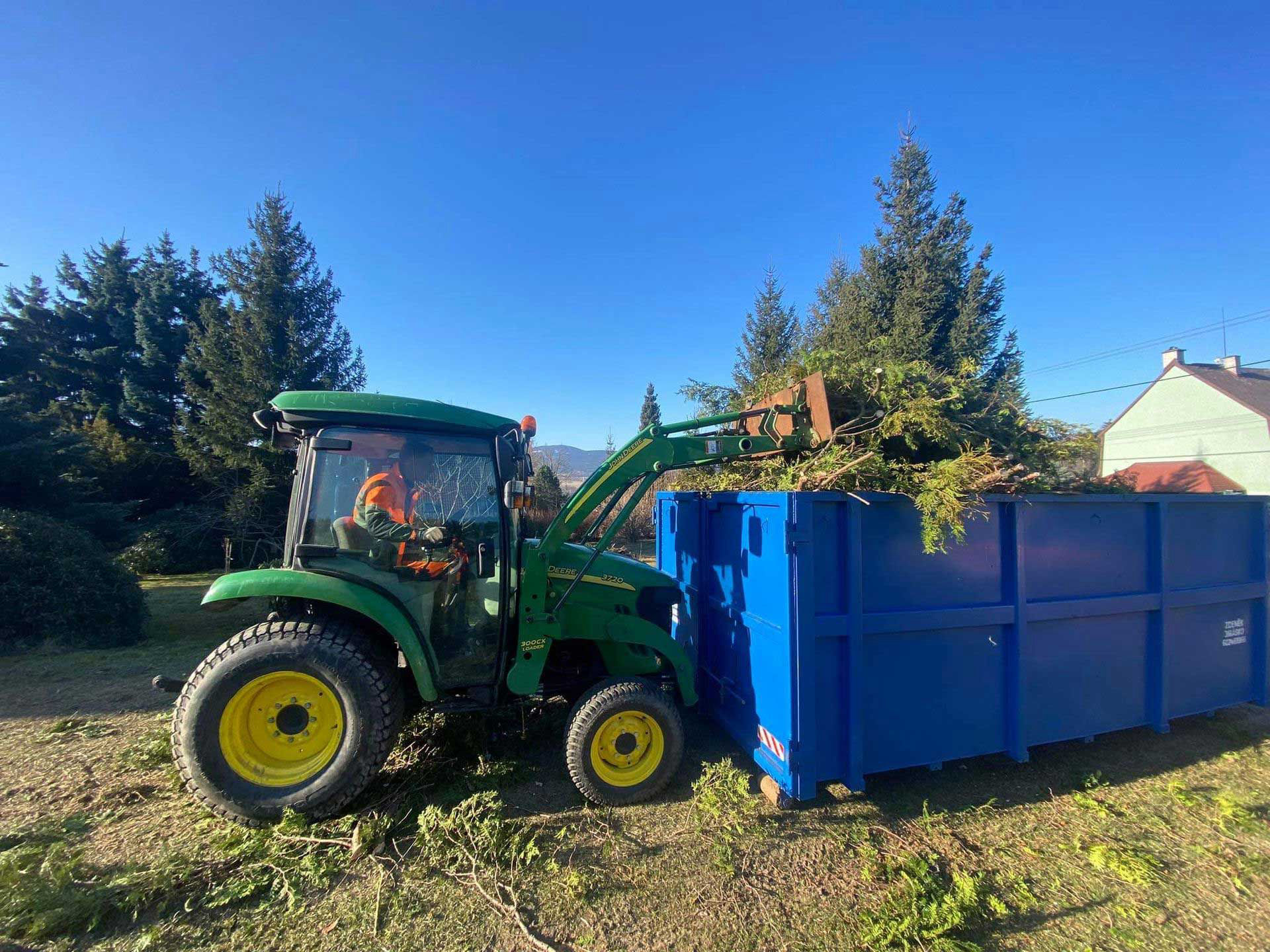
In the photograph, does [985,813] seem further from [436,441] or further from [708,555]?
[436,441]

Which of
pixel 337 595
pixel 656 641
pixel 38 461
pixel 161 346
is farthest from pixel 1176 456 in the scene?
pixel 161 346

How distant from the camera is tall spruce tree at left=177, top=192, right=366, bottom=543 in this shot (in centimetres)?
1170

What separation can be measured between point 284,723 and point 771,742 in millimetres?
2752

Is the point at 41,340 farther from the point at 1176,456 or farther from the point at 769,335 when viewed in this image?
the point at 1176,456

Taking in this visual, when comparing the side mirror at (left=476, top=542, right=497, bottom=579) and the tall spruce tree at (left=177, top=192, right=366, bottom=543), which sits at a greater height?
the tall spruce tree at (left=177, top=192, right=366, bottom=543)

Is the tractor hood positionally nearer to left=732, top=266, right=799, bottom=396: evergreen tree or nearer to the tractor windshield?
the tractor windshield

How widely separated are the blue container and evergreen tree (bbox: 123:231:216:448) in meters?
20.1

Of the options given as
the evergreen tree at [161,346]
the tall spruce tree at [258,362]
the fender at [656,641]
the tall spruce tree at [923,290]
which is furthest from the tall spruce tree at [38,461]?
the tall spruce tree at [923,290]

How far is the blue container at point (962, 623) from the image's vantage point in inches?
115

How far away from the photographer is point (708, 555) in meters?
4.07

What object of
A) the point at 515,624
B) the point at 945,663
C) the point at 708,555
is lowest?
the point at 945,663

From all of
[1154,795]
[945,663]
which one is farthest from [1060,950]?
[1154,795]

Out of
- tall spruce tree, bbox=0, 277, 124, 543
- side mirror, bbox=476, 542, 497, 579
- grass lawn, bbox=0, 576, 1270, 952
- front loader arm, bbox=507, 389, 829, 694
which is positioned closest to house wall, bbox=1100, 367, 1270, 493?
grass lawn, bbox=0, 576, 1270, 952

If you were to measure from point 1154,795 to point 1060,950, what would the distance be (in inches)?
70.9
